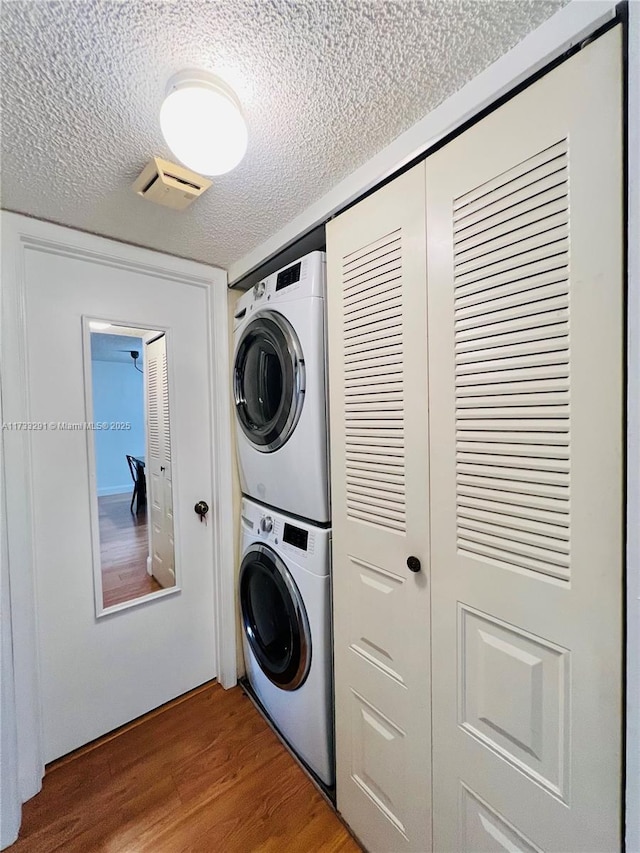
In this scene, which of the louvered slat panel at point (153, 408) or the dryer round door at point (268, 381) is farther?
the louvered slat panel at point (153, 408)

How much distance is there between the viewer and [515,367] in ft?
2.32

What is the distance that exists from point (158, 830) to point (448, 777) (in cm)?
107

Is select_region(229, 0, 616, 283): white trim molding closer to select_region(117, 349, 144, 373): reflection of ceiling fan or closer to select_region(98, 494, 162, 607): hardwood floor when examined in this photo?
select_region(117, 349, 144, 373): reflection of ceiling fan

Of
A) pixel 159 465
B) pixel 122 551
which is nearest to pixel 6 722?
pixel 122 551

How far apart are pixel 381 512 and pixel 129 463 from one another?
1230 millimetres

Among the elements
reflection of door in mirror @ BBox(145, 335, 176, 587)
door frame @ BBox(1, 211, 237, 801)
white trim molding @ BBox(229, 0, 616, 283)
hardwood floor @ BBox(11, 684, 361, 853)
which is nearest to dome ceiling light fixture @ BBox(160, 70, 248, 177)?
white trim molding @ BBox(229, 0, 616, 283)

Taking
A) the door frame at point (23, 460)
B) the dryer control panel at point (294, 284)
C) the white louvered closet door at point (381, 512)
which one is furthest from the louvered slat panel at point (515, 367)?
the door frame at point (23, 460)

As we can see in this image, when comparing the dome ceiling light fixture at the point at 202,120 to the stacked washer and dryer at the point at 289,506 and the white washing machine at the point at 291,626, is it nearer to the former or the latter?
the stacked washer and dryer at the point at 289,506

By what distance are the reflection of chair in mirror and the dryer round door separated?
1.74 feet

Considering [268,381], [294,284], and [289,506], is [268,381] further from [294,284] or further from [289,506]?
[289,506]

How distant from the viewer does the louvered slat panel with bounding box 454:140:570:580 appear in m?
0.65

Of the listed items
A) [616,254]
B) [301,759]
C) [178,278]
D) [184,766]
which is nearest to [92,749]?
[184,766]

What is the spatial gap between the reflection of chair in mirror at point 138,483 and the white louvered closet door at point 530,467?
1375mm

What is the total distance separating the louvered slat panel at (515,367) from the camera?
65cm
